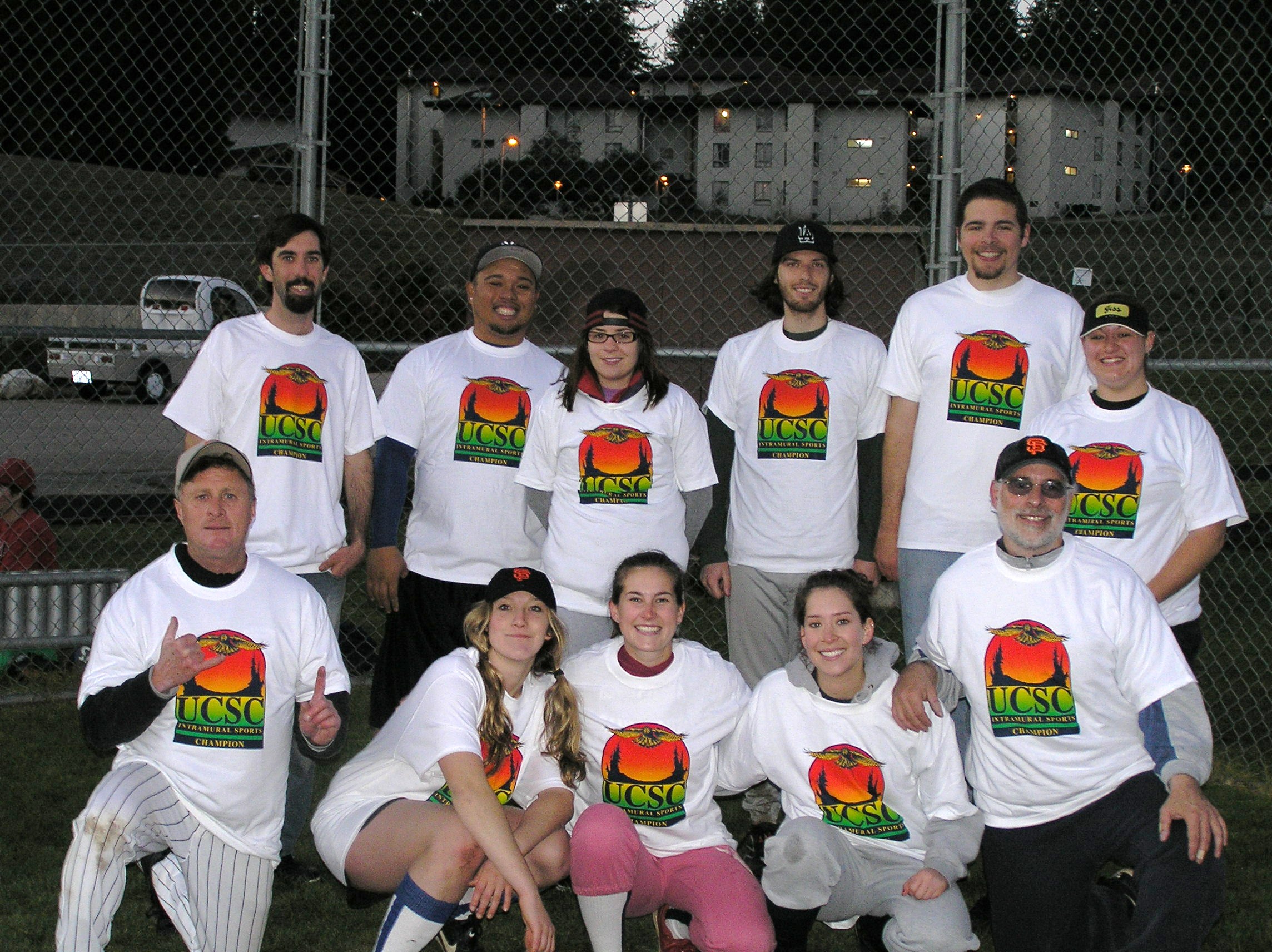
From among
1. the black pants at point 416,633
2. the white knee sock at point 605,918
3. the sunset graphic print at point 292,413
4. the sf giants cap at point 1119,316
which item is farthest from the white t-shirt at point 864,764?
the sunset graphic print at point 292,413

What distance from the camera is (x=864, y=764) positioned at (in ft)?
11.5

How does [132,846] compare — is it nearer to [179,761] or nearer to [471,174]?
[179,761]

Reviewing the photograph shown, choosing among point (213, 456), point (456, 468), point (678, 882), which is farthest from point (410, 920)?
point (456, 468)

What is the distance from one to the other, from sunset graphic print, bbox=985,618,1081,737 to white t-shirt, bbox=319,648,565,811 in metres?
1.29

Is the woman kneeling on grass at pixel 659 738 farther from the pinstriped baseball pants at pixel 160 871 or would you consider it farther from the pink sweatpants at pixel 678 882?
the pinstriped baseball pants at pixel 160 871

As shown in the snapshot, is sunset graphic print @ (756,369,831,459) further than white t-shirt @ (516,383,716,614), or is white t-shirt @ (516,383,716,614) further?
sunset graphic print @ (756,369,831,459)

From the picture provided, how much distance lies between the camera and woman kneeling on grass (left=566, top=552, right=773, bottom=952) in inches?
140

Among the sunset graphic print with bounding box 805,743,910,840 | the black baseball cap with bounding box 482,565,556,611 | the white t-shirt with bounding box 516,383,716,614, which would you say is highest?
the white t-shirt with bounding box 516,383,716,614

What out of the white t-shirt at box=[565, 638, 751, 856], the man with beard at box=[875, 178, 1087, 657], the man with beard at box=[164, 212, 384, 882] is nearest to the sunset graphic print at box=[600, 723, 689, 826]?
the white t-shirt at box=[565, 638, 751, 856]

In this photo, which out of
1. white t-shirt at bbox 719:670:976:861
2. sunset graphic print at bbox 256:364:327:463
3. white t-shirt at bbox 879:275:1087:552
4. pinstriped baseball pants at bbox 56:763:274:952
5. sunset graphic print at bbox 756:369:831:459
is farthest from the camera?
sunset graphic print at bbox 756:369:831:459

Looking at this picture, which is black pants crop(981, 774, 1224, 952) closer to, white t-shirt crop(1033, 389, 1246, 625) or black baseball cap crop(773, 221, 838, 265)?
white t-shirt crop(1033, 389, 1246, 625)

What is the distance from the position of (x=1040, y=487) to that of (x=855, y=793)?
104cm

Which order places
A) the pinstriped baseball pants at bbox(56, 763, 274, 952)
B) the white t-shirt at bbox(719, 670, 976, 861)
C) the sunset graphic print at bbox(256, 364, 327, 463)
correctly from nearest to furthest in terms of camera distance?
the pinstriped baseball pants at bbox(56, 763, 274, 952)
the white t-shirt at bbox(719, 670, 976, 861)
the sunset graphic print at bbox(256, 364, 327, 463)

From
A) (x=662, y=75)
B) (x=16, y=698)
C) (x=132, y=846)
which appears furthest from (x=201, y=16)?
(x=132, y=846)
